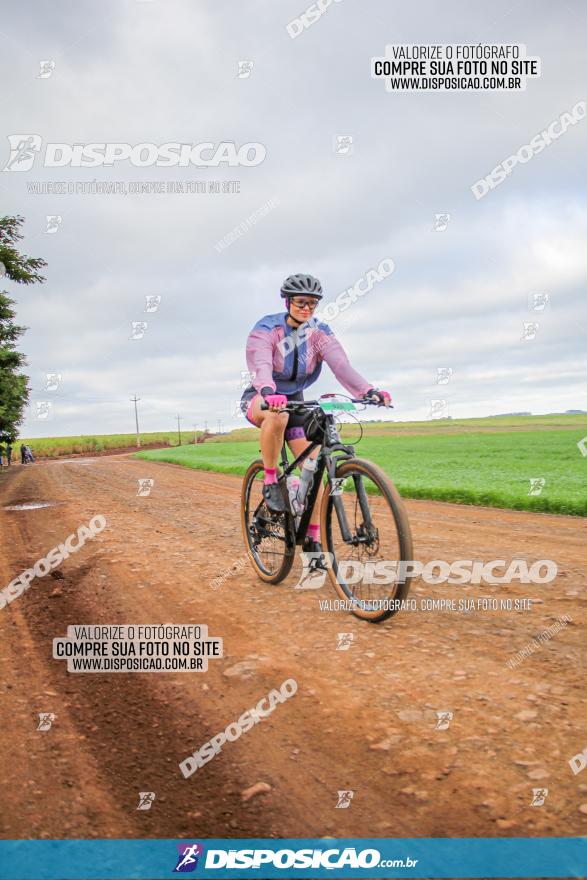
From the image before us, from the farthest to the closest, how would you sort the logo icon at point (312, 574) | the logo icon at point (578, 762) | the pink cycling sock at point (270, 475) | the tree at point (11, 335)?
the tree at point (11, 335) < the pink cycling sock at point (270, 475) < the logo icon at point (312, 574) < the logo icon at point (578, 762)

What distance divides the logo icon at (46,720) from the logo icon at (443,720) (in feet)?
6.45

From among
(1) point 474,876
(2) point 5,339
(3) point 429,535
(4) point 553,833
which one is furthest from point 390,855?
(2) point 5,339

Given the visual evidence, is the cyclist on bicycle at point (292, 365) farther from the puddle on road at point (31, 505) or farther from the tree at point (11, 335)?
the tree at point (11, 335)

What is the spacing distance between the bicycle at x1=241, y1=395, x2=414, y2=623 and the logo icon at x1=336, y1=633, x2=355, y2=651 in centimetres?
29

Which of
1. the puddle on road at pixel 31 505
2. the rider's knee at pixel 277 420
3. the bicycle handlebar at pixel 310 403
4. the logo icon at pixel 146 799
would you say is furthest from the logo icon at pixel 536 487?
the logo icon at pixel 146 799

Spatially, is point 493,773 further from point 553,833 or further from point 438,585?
point 438,585

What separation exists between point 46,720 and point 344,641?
6.23 feet

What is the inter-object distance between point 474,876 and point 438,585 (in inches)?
136

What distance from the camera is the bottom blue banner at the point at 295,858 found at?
189 cm

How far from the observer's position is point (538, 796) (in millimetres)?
2182

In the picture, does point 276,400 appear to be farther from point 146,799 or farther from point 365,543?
point 146,799

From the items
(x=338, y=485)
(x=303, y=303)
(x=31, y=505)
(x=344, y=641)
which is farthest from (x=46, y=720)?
(x=31, y=505)

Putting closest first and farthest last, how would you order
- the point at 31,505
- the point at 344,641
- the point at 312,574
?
the point at 344,641 → the point at 312,574 → the point at 31,505

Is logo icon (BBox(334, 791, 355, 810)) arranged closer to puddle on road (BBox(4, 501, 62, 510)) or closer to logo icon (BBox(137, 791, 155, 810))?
logo icon (BBox(137, 791, 155, 810))
